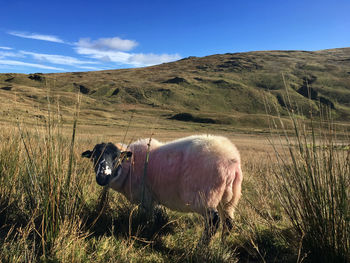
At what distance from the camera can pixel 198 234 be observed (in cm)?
349

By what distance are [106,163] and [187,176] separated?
1.27 m

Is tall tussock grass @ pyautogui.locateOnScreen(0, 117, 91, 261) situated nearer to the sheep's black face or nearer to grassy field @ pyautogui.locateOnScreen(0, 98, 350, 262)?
grassy field @ pyautogui.locateOnScreen(0, 98, 350, 262)

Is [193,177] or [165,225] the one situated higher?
[193,177]

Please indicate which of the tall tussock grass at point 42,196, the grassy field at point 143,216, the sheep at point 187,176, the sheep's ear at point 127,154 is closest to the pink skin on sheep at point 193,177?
the sheep at point 187,176

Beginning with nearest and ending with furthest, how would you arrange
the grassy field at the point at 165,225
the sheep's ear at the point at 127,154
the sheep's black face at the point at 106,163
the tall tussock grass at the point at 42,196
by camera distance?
the grassy field at the point at 165,225
the tall tussock grass at the point at 42,196
the sheep's black face at the point at 106,163
the sheep's ear at the point at 127,154

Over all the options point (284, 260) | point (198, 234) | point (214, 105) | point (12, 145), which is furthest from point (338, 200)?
point (214, 105)

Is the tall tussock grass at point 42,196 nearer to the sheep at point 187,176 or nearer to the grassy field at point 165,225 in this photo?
the grassy field at point 165,225

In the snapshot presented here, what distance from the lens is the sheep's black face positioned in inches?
150

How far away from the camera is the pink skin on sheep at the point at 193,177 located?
3.55 m

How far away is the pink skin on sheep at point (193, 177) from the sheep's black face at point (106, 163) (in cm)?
24

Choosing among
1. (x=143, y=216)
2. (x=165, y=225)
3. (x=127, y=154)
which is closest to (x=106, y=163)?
(x=127, y=154)

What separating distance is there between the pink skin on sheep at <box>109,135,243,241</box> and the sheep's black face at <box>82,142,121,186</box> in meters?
0.24

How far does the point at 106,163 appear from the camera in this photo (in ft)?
13.1

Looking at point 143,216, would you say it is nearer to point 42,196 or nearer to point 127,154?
point 127,154
